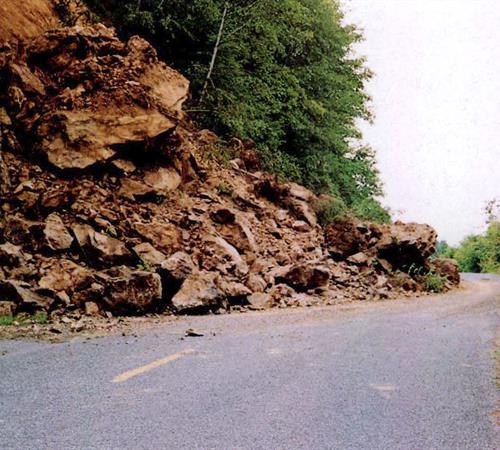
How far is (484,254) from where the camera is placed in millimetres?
51719

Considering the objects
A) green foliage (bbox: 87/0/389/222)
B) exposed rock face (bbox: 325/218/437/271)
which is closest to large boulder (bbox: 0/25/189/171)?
green foliage (bbox: 87/0/389/222)

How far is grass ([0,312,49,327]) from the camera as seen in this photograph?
21.1ft

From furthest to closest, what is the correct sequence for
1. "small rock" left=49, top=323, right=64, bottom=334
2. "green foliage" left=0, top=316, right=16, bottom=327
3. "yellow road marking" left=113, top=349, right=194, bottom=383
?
1. "green foliage" left=0, top=316, right=16, bottom=327
2. "small rock" left=49, top=323, right=64, bottom=334
3. "yellow road marking" left=113, top=349, right=194, bottom=383

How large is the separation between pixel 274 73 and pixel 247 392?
15.8m

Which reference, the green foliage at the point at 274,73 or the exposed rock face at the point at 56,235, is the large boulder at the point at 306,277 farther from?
the green foliage at the point at 274,73

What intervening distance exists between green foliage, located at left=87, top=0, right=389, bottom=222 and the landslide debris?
6.27ft

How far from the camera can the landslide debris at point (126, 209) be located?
805 centimetres

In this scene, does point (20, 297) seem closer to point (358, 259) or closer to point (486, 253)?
point (358, 259)

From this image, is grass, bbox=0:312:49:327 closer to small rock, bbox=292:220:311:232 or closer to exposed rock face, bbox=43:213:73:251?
exposed rock face, bbox=43:213:73:251

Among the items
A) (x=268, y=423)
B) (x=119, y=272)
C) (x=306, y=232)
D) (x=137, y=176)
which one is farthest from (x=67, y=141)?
(x=268, y=423)

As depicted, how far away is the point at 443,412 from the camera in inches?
135

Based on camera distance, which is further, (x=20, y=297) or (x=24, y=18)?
(x=24, y=18)

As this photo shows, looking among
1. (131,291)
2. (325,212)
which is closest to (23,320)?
(131,291)

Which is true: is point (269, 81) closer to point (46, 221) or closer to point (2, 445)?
point (46, 221)
